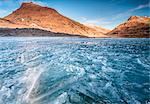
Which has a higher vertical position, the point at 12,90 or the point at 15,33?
the point at 12,90

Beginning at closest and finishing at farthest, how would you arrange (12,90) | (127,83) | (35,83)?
(12,90)
(35,83)
(127,83)

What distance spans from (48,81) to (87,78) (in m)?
2.49

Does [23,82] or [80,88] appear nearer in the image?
[80,88]

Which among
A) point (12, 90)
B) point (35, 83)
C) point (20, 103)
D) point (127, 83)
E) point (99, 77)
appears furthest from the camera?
point (99, 77)

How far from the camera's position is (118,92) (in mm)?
9102

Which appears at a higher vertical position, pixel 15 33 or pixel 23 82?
pixel 23 82

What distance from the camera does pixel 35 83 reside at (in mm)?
9930

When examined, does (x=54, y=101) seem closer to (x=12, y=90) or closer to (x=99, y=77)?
(x=12, y=90)

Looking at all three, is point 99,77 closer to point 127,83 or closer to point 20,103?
point 127,83

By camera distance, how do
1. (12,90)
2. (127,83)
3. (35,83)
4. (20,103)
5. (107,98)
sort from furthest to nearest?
1. (127,83)
2. (35,83)
3. (12,90)
4. (107,98)
5. (20,103)

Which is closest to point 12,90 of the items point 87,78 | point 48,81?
point 48,81

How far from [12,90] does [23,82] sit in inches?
51.4

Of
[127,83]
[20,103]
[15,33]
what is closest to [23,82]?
[20,103]

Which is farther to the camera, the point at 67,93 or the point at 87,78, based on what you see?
the point at 87,78
